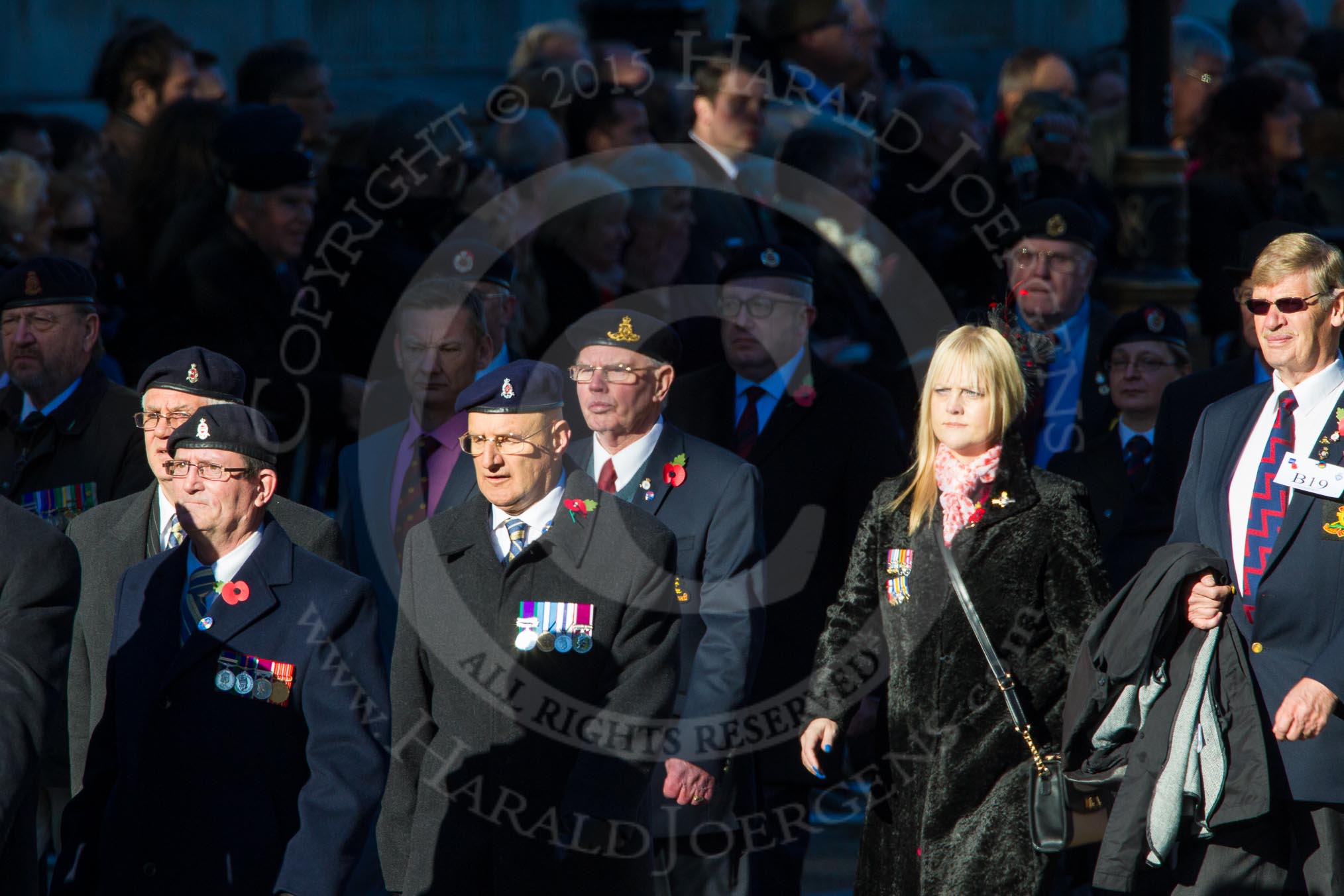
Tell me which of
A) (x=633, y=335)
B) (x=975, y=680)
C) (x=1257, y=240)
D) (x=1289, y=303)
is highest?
(x=1257, y=240)

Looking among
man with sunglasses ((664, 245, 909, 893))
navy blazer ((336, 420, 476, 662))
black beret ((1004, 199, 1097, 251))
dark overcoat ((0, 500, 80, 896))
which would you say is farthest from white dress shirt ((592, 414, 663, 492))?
black beret ((1004, 199, 1097, 251))

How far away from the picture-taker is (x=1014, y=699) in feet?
19.2

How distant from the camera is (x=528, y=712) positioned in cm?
551

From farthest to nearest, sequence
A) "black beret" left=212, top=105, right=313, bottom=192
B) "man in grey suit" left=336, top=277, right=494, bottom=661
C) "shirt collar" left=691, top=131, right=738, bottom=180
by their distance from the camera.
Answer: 1. "shirt collar" left=691, top=131, right=738, bottom=180
2. "black beret" left=212, top=105, right=313, bottom=192
3. "man in grey suit" left=336, top=277, right=494, bottom=661

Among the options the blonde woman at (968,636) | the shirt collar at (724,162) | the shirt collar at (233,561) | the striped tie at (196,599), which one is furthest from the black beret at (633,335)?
the shirt collar at (724,162)

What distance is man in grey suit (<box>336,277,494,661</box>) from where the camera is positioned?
7062 millimetres

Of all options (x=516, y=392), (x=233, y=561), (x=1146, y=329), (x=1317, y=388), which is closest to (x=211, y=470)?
(x=233, y=561)

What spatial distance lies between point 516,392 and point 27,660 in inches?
61.1

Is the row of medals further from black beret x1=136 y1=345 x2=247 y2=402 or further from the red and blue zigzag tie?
the red and blue zigzag tie

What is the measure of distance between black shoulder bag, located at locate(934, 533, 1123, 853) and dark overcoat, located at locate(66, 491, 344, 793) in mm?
1830

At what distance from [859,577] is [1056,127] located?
4.50m

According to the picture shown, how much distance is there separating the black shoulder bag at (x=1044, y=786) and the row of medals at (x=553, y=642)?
1.12 metres

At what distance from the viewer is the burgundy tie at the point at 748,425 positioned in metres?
7.46

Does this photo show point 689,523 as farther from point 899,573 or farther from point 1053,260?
point 1053,260
